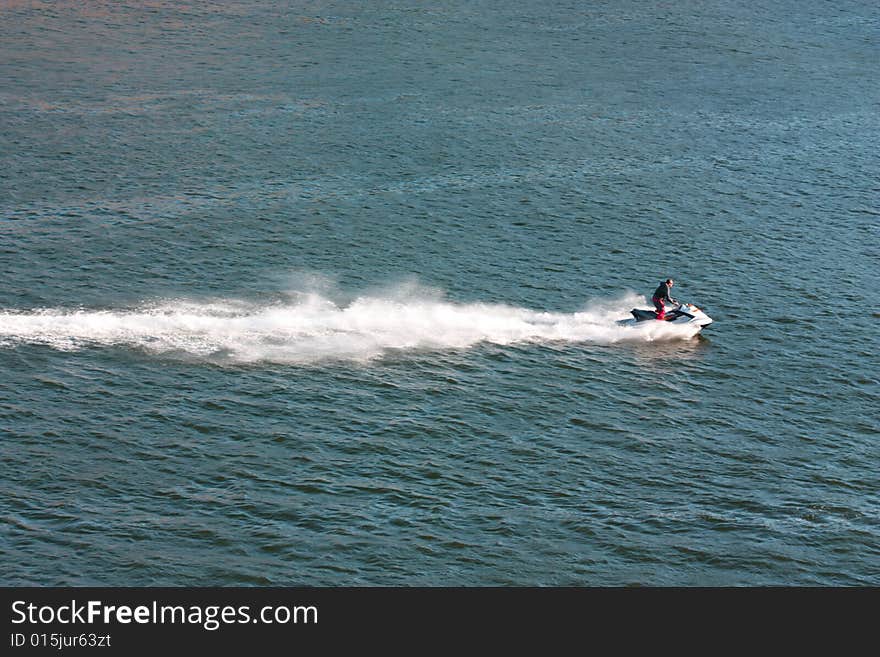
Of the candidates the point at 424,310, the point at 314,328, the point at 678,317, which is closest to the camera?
the point at 314,328

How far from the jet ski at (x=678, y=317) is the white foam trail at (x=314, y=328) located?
1.28ft

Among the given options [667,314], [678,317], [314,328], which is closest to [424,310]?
[314,328]

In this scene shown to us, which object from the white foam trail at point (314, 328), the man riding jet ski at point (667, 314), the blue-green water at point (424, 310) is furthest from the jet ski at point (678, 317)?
the blue-green water at point (424, 310)

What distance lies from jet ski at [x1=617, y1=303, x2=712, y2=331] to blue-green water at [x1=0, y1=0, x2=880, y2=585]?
4.44 feet

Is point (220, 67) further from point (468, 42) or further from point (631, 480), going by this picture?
point (631, 480)

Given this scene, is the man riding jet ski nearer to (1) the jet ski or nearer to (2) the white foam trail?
(1) the jet ski

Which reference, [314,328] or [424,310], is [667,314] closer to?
[424,310]

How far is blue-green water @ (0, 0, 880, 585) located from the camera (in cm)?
4728

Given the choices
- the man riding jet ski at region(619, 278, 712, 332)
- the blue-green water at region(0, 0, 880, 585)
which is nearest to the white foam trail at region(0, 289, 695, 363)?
the blue-green water at region(0, 0, 880, 585)

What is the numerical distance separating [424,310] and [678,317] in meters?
15.4

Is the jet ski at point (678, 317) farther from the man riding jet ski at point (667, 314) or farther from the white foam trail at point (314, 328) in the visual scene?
the white foam trail at point (314, 328)

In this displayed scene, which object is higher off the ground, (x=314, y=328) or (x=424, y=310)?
(x=424, y=310)

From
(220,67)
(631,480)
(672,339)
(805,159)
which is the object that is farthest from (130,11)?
(631,480)

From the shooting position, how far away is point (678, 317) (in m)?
66.9
